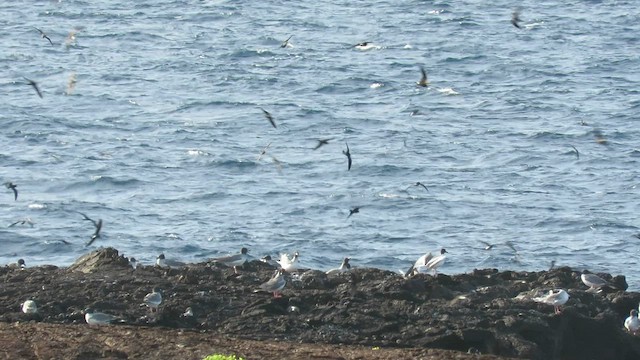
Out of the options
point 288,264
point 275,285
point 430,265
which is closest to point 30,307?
point 275,285

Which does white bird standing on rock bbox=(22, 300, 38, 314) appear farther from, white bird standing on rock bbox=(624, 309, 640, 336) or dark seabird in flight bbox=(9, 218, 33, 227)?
dark seabird in flight bbox=(9, 218, 33, 227)

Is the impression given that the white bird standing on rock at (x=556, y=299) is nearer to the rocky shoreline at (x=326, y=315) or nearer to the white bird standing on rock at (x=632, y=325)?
the rocky shoreline at (x=326, y=315)

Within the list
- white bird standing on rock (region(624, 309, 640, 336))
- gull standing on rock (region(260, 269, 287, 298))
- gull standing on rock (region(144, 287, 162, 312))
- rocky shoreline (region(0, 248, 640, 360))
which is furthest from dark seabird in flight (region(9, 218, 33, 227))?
white bird standing on rock (region(624, 309, 640, 336))

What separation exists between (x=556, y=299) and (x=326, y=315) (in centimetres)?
381

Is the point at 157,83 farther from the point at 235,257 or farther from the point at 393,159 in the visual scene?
the point at 235,257

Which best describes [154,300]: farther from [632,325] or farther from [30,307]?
[632,325]

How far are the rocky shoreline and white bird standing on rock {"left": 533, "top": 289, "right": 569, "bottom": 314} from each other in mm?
111

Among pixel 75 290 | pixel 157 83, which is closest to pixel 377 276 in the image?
pixel 75 290

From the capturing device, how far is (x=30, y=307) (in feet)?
69.6

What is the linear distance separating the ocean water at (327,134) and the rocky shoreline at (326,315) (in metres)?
14.1

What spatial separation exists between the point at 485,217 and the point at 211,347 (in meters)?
25.9

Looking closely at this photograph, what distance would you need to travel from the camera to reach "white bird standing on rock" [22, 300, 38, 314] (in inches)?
833

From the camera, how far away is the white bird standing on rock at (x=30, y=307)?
21.2m

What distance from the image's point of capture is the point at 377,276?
81.4ft
